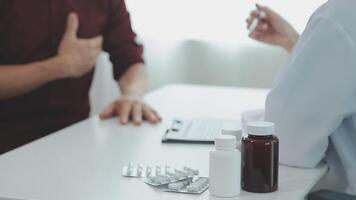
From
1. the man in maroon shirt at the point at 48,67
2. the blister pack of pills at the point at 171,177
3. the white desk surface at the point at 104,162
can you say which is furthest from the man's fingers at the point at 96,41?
the blister pack of pills at the point at 171,177

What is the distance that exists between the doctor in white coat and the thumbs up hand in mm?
821

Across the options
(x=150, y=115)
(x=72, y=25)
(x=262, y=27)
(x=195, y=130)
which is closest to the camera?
(x=195, y=130)

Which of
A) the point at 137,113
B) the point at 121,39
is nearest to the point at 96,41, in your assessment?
the point at 121,39

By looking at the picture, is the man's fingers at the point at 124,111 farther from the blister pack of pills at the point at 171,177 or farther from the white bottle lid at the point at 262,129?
the white bottle lid at the point at 262,129

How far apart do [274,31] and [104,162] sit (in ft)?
2.52

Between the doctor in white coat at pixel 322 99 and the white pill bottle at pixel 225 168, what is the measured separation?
0.63 feet

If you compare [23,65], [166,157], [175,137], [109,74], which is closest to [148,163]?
[166,157]

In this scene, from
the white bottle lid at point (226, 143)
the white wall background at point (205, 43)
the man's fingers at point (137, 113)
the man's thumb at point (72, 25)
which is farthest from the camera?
the white wall background at point (205, 43)

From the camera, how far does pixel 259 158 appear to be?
3.49 ft

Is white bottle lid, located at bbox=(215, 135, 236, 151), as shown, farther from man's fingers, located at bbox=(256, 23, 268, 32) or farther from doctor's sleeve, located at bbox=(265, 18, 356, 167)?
man's fingers, located at bbox=(256, 23, 268, 32)

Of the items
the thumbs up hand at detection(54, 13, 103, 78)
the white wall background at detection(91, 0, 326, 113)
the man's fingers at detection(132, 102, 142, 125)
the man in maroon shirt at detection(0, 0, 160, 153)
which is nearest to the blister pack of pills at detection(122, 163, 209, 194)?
the man's fingers at detection(132, 102, 142, 125)

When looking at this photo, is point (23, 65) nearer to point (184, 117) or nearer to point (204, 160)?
point (184, 117)

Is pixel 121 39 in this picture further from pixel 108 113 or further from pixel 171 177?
pixel 171 177

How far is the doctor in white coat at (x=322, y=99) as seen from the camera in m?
1.10
